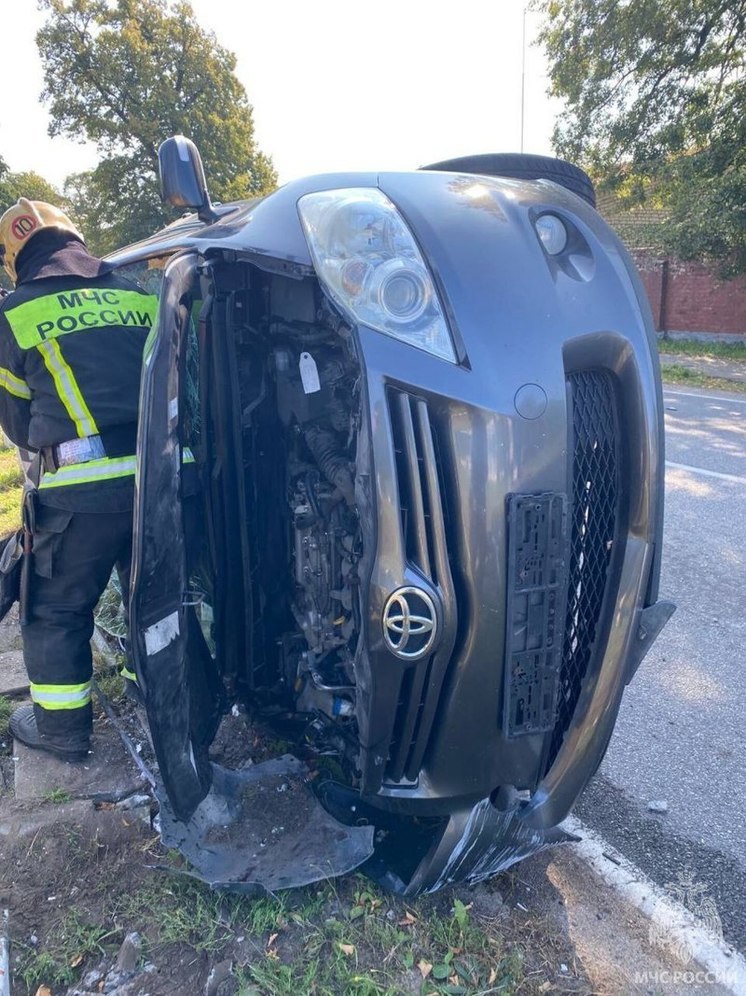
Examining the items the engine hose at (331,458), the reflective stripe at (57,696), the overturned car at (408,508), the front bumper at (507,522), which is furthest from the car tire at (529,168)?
the reflective stripe at (57,696)

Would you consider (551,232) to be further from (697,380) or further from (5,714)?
(697,380)

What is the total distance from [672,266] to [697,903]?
63.5 ft

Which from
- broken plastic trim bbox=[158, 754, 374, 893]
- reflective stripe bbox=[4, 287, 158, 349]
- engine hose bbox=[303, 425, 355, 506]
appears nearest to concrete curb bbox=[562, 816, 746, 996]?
broken plastic trim bbox=[158, 754, 374, 893]

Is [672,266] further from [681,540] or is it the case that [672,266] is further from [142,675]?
[142,675]

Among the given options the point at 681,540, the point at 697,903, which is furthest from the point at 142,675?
the point at 681,540

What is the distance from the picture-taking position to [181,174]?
2.36 m

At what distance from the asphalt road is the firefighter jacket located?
6.46 feet

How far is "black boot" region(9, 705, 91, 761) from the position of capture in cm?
262

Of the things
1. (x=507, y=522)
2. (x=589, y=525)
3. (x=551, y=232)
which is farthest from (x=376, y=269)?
(x=589, y=525)

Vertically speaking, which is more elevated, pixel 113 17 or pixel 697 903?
pixel 113 17

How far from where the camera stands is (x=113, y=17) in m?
27.2

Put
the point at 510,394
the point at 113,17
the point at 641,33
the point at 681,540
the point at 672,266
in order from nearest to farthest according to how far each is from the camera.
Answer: the point at 510,394, the point at 681,540, the point at 641,33, the point at 672,266, the point at 113,17

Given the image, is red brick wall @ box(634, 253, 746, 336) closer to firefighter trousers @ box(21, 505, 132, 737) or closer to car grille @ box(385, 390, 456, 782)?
firefighter trousers @ box(21, 505, 132, 737)

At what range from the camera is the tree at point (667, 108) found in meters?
14.5
